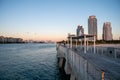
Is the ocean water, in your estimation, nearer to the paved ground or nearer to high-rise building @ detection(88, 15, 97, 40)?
the paved ground

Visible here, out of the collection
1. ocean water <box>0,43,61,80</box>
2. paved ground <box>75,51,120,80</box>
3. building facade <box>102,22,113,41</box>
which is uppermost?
building facade <box>102,22,113,41</box>

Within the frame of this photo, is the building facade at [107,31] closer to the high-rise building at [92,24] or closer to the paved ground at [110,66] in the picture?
the high-rise building at [92,24]

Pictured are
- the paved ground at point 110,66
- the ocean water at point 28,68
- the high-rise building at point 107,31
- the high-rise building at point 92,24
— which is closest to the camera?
the paved ground at point 110,66

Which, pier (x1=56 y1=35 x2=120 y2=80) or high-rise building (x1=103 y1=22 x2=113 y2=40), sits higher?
high-rise building (x1=103 y1=22 x2=113 y2=40)

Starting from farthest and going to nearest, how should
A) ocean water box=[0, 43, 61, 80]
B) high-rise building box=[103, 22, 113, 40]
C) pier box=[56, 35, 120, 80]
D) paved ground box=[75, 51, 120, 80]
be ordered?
1. high-rise building box=[103, 22, 113, 40]
2. ocean water box=[0, 43, 61, 80]
3. paved ground box=[75, 51, 120, 80]
4. pier box=[56, 35, 120, 80]

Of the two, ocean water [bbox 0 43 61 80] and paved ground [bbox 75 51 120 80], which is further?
ocean water [bbox 0 43 61 80]

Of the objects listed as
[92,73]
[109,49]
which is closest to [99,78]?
[92,73]

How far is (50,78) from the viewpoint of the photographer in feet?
70.4

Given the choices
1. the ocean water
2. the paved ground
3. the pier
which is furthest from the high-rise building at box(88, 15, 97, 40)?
the paved ground

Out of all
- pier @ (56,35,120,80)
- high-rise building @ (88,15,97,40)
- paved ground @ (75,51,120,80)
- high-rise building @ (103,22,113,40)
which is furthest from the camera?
high-rise building @ (103,22,113,40)

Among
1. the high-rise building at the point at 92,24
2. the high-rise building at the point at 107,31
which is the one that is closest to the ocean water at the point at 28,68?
the high-rise building at the point at 92,24

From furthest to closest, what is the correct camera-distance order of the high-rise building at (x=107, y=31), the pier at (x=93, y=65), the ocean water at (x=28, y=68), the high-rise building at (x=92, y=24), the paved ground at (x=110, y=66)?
1. the high-rise building at (x=107, y=31)
2. the high-rise building at (x=92, y=24)
3. the ocean water at (x=28, y=68)
4. the paved ground at (x=110, y=66)
5. the pier at (x=93, y=65)

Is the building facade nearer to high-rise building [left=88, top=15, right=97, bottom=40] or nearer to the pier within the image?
high-rise building [left=88, top=15, right=97, bottom=40]

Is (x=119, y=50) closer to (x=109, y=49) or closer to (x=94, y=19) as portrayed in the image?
(x=109, y=49)
